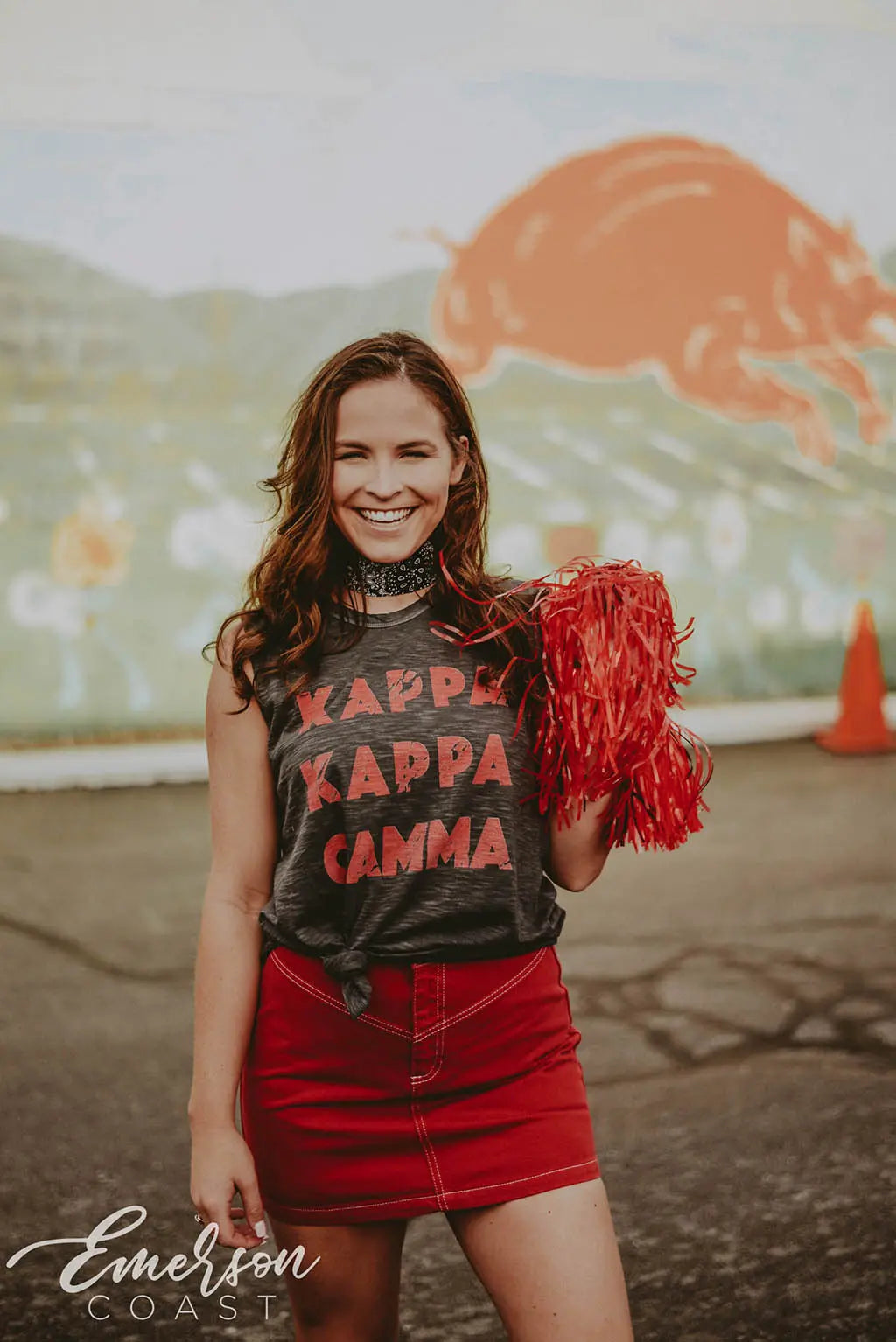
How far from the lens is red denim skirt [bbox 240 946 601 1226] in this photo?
4.62 ft

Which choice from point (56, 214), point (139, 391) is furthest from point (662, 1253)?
point (56, 214)

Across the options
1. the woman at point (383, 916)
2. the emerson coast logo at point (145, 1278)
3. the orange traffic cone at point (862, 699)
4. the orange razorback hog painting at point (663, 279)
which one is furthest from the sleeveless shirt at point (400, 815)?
the orange traffic cone at point (862, 699)

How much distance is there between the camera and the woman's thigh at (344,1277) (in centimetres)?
146

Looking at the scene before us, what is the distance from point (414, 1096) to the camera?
4.67ft

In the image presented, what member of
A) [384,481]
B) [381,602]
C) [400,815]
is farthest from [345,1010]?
[384,481]

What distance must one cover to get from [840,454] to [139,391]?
104 inches

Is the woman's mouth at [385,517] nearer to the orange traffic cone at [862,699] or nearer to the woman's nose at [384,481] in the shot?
the woman's nose at [384,481]

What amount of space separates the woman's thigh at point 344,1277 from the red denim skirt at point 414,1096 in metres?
0.03

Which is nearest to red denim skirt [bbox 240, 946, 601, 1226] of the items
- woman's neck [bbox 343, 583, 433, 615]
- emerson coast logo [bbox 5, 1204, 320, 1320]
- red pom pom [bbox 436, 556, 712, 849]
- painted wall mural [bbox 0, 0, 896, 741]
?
red pom pom [bbox 436, 556, 712, 849]

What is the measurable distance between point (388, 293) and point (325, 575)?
148 inches

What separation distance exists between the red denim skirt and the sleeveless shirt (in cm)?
3

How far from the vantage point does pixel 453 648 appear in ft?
4.89

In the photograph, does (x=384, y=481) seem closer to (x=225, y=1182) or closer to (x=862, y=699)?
(x=225, y=1182)

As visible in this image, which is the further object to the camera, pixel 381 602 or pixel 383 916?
pixel 381 602
